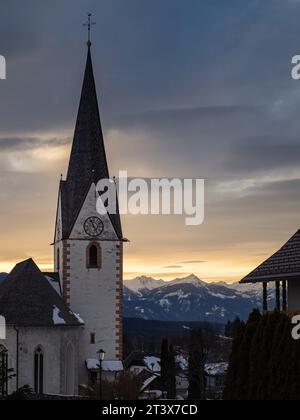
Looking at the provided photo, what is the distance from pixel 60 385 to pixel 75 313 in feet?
20.5

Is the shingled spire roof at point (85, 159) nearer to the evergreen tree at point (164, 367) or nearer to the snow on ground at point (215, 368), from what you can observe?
the evergreen tree at point (164, 367)

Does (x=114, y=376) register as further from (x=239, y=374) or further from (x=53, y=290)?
(x=239, y=374)

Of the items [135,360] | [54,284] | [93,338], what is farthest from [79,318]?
[135,360]

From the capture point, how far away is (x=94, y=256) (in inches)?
2188

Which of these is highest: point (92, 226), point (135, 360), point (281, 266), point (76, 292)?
point (92, 226)

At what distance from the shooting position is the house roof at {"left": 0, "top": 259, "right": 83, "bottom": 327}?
161ft

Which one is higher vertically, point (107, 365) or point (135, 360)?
point (107, 365)

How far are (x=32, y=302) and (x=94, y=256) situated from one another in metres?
6.49

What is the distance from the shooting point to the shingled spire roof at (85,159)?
55.8 metres

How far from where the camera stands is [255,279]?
32219 mm

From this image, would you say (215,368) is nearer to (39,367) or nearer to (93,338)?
(93,338)

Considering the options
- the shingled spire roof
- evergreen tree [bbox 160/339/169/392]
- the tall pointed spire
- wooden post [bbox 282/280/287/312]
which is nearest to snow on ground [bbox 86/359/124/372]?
the shingled spire roof

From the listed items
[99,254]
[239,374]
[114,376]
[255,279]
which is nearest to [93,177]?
[99,254]

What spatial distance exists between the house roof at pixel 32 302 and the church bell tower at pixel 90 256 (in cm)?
199
